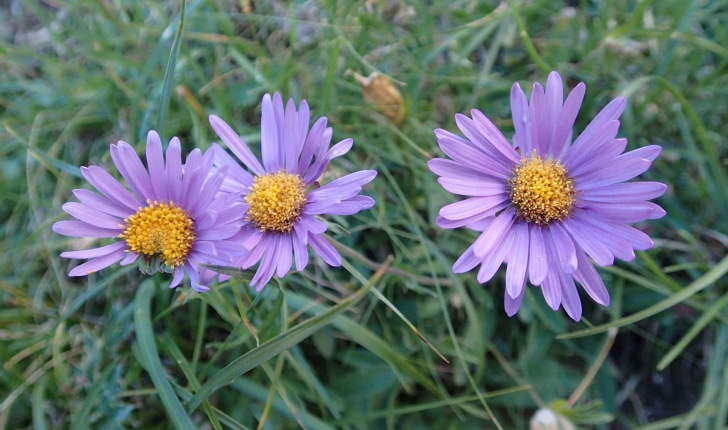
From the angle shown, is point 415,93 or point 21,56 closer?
point 415,93

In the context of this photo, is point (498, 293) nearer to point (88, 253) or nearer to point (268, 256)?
point (268, 256)

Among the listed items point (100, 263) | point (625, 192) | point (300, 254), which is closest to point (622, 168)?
point (625, 192)

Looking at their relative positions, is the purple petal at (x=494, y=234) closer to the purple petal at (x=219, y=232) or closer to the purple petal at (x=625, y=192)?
the purple petal at (x=625, y=192)

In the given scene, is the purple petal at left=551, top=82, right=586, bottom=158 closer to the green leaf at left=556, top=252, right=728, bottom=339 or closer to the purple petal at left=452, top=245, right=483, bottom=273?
the purple petal at left=452, top=245, right=483, bottom=273

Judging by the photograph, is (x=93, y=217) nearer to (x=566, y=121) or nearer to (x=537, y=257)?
(x=537, y=257)

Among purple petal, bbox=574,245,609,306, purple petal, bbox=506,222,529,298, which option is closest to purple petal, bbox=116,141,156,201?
purple petal, bbox=506,222,529,298

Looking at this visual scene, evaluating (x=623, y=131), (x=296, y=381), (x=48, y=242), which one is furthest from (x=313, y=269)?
(x=623, y=131)

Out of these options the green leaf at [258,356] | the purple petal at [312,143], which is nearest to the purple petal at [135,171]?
the purple petal at [312,143]
